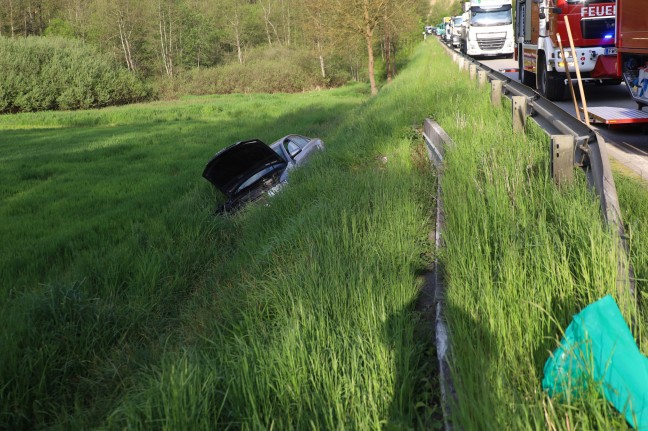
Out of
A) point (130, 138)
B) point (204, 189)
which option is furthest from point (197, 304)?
point (130, 138)

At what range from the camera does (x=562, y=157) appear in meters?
4.84

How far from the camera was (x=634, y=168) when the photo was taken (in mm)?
7004

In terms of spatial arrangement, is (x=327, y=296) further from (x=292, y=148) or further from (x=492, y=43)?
(x=492, y=43)

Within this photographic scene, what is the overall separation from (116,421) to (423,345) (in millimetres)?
1804

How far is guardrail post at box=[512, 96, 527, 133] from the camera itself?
729cm

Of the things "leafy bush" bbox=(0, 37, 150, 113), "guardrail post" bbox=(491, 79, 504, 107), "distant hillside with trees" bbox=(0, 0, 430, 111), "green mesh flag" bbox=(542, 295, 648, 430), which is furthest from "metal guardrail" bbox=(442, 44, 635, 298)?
"distant hillside with trees" bbox=(0, 0, 430, 111)

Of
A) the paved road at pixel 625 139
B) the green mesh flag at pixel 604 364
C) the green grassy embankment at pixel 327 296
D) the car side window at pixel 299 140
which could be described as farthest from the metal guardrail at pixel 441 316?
the car side window at pixel 299 140


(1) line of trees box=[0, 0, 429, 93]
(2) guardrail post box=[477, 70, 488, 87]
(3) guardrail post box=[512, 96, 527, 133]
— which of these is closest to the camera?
(3) guardrail post box=[512, 96, 527, 133]

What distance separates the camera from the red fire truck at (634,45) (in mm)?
8750

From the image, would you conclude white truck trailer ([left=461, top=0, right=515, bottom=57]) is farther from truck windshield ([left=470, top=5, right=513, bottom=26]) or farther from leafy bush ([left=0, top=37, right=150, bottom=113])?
leafy bush ([left=0, top=37, right=150, bottom=113])

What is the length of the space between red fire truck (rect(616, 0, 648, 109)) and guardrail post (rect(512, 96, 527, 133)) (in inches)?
108

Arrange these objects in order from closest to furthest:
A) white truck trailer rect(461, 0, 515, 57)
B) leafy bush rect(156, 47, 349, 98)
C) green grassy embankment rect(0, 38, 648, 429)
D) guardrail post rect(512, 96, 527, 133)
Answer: green grassy embankment rect(0, 38, 648, 429), guardrail post rect(512, 96, 527, 133), white truck trailer rect(461, 0, 515, 57), leafy bush rect(156, 47, 349, 98)

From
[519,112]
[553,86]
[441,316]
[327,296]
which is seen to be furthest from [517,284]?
[553,86]

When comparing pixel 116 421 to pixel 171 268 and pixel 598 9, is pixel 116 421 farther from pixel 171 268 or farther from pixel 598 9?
pixel 598 9
